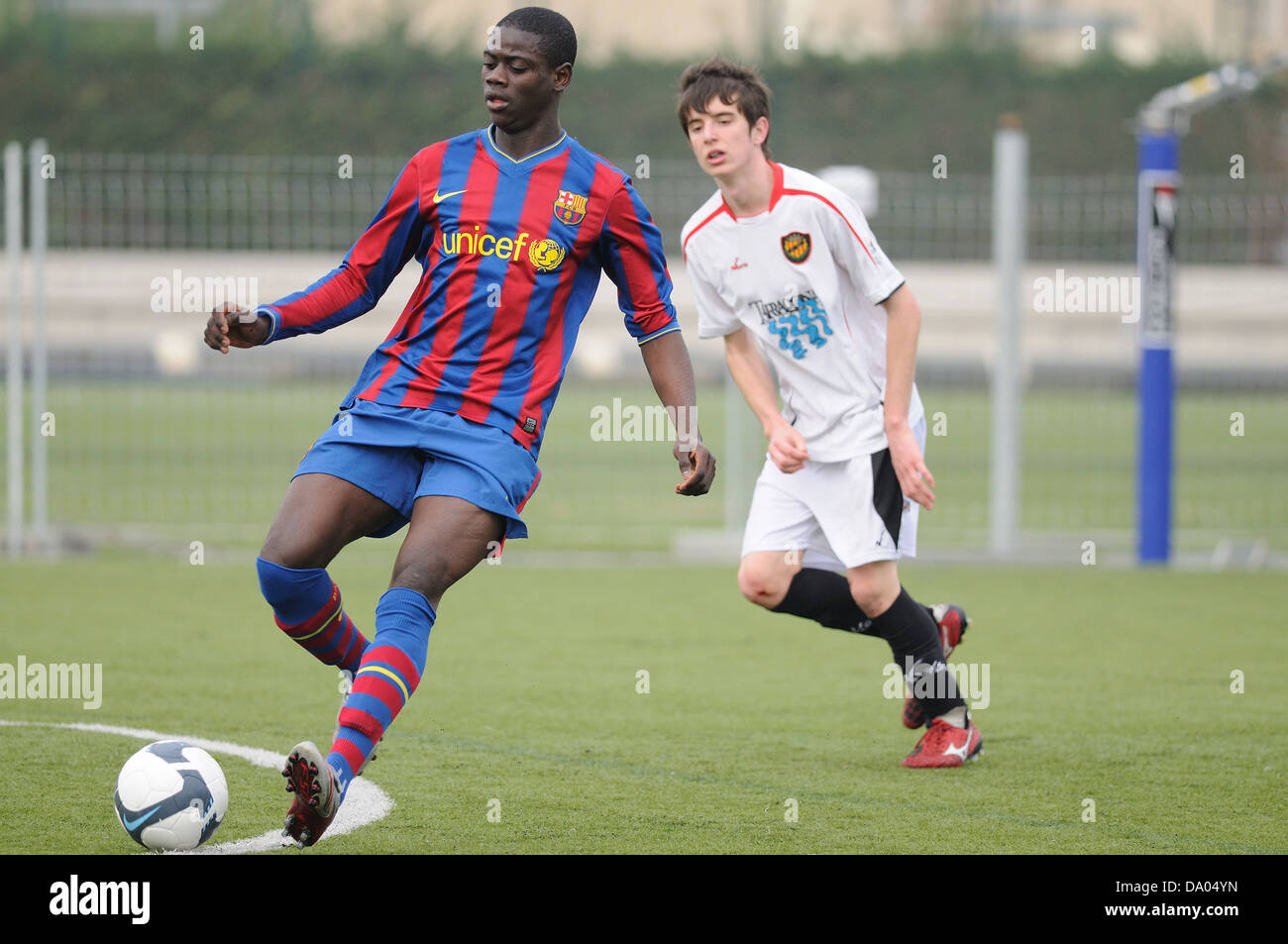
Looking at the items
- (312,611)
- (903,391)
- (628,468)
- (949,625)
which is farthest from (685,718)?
(628,468)

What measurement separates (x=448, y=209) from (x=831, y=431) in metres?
1.52

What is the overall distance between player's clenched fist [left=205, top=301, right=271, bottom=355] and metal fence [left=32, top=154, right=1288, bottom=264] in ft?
17.5

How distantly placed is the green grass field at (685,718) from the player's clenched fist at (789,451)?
37.6 inches

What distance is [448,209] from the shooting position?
4449 mm

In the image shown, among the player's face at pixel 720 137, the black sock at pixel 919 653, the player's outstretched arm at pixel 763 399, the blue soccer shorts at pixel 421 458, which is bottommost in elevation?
the black sock at pixel 919 653

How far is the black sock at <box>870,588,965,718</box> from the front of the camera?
5.32m

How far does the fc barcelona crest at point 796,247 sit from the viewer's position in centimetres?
515

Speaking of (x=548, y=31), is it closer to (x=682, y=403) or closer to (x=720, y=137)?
(x=720, y=137)

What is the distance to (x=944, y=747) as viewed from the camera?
529 centimetres

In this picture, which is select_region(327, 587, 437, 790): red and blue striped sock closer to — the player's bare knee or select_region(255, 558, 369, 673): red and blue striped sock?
select_region(255, 558, 369, 673): red and blue striped sock

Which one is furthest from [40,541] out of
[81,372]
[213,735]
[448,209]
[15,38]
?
[15,38]

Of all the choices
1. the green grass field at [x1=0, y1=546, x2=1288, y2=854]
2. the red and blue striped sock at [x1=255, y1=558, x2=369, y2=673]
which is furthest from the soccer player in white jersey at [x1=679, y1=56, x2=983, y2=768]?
the red and blue striped sock at [x1=255, y1=558, x2=369, y2=673]

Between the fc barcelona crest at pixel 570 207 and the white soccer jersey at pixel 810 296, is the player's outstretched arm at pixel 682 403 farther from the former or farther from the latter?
the white soccer jersey at pixel 810 296

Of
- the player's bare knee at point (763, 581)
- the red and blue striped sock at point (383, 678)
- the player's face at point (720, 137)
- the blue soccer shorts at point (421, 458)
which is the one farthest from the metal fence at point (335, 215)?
the red and blue striped sock at point (383, 678)
